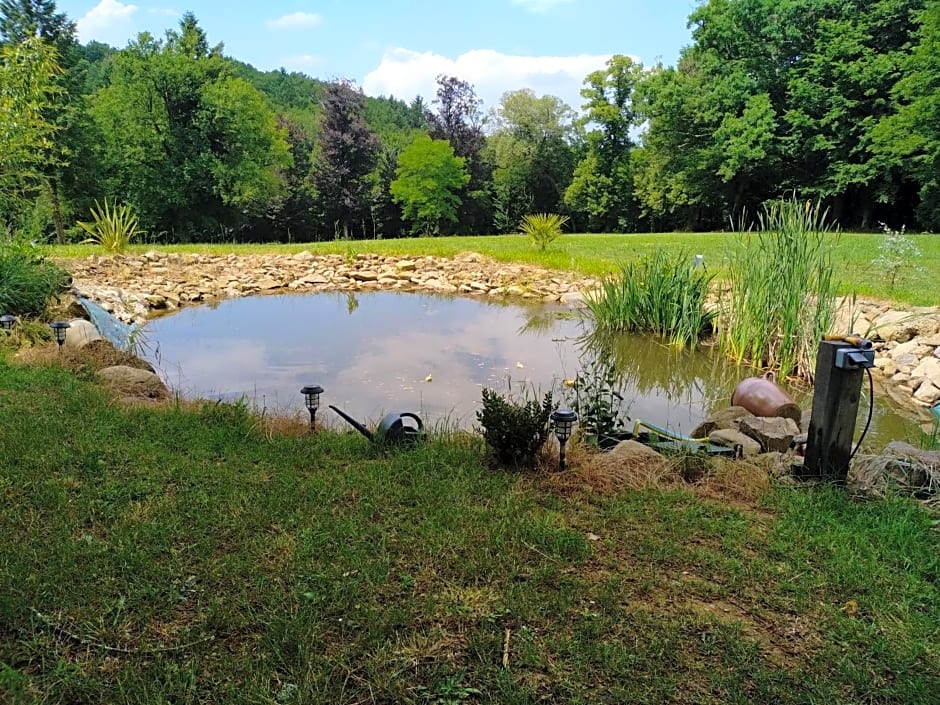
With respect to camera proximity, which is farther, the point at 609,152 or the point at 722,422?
the point at 609,152

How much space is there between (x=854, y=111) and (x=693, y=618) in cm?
2192

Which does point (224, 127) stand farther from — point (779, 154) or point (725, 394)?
point (725, 394)

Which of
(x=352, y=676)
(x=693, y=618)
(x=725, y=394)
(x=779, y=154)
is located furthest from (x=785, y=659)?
(x=779, y=154)

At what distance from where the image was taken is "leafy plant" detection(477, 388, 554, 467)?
8.77 feet

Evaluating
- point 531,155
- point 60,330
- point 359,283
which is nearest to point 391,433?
point 60,330

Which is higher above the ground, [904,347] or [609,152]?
[609,152]

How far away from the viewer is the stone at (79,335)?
4.53m

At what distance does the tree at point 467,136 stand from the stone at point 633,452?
25885 mm

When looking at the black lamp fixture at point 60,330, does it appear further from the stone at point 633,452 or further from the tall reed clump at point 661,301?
the tall reed clump at point 661,301

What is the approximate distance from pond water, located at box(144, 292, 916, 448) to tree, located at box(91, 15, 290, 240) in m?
15.2

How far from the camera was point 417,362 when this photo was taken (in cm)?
572

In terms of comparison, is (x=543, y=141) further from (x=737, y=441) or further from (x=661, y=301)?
(x=737, y=441)

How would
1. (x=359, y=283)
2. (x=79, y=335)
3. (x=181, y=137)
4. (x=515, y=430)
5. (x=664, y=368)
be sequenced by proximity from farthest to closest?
1. (x=181, y=137)
2. (x=359, y=283)
3. (x=664, y=368)
4. (x=79, y=335)
5. (x=515, y=430)

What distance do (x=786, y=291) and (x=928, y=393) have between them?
1.30 meters
